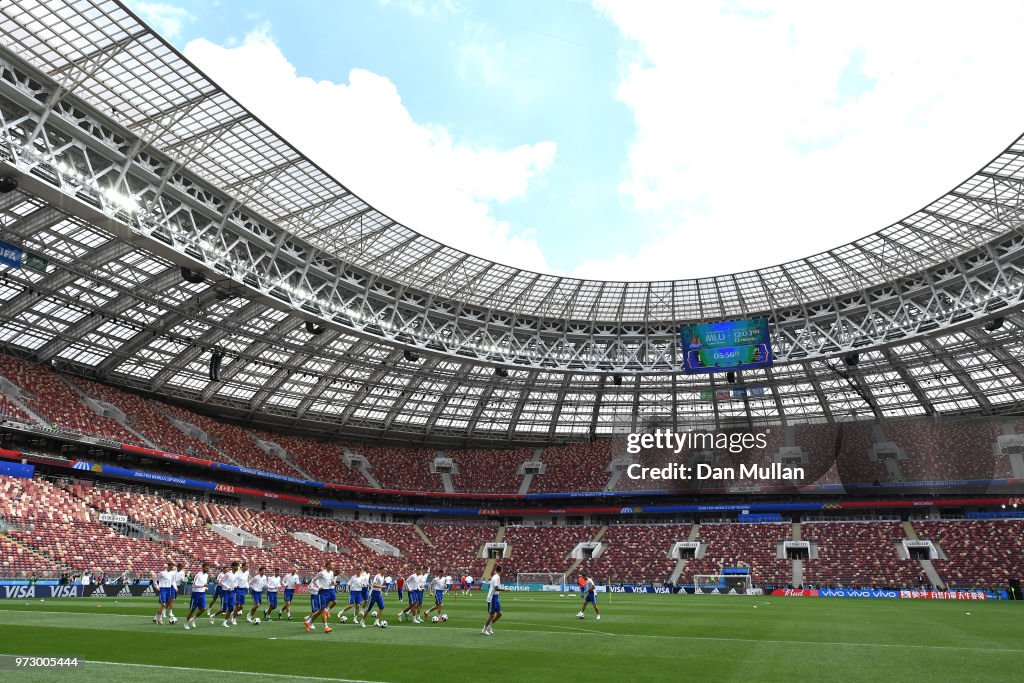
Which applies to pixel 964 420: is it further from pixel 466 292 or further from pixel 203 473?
pixel 203 473

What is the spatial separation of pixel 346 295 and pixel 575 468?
3690cm

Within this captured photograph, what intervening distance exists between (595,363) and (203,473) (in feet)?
114

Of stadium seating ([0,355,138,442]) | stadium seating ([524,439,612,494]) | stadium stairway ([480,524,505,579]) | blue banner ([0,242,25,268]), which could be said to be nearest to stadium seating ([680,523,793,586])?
stadium seating ([524,439,612,494])

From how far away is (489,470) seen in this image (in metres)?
78.2

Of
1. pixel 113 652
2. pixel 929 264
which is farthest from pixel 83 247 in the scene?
pixel 929 264

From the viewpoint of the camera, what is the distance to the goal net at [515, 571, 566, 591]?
203 ft

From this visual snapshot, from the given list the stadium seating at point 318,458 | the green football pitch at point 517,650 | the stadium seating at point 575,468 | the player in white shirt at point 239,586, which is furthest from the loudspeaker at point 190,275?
the stadium seating at point 575,468

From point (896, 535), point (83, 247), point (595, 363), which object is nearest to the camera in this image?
point (83, 247)

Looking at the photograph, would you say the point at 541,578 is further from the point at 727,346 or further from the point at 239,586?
the point at 239,586

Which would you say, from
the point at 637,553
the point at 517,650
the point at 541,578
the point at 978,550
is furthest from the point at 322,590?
the point at 978,550

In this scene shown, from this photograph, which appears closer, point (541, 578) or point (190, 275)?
point (190, 275)

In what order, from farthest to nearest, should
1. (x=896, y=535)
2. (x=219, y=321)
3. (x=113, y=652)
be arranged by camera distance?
(x=896, y=535) → (x=219, y=321) → (x=113, y=652)

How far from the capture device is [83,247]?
39312mm

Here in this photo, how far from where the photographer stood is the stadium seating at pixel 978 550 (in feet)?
172
